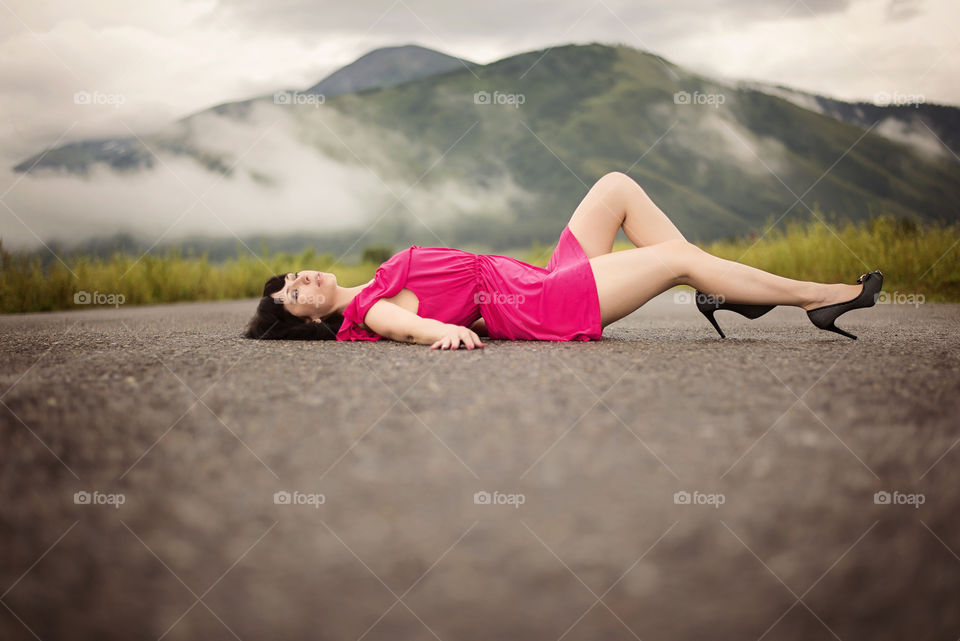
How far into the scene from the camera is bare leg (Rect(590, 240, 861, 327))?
3215 millimetres

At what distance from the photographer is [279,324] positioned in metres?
3.68

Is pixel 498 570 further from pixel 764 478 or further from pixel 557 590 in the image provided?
pixel 764 478

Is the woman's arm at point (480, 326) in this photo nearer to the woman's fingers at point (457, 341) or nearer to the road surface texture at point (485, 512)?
the woman's fingers at point (457, 341)

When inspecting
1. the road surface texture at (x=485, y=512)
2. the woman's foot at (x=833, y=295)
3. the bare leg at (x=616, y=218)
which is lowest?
the road surface texture at (x=485, y=512)

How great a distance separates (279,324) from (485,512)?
2437 mm

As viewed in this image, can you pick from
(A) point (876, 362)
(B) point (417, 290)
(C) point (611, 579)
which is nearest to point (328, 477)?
(C) point (611, 579)

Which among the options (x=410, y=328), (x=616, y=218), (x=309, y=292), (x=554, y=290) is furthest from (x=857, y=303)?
(x=309, y=292)

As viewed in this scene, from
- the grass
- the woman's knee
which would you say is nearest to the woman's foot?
the woman's knee

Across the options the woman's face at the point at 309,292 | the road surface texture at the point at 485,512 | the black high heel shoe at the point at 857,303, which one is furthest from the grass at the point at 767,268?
the road surface texture at the point at 485,512

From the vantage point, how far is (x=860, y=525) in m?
1.63

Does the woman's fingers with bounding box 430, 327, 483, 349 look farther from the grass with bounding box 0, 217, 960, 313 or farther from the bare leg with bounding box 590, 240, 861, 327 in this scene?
the grass with bounding box 0, 217, 960, 313

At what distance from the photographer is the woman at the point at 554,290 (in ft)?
10.6

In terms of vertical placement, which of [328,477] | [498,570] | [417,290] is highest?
[417,290]

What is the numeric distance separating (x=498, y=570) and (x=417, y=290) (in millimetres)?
2110
